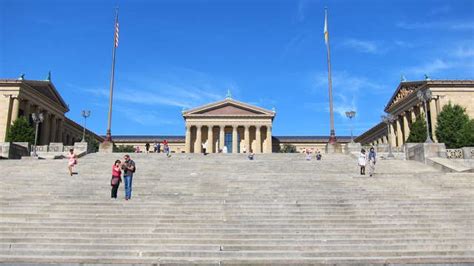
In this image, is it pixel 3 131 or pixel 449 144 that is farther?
pixel 3 131

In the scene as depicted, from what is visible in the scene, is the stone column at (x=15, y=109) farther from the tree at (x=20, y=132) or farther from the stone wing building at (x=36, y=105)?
the tree at (x=20, y=132)

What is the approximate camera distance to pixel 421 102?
5859 cm

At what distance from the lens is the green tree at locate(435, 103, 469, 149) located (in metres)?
47.2

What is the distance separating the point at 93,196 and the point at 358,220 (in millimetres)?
9313

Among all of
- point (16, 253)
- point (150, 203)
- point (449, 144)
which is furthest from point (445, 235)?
point (449, 144)

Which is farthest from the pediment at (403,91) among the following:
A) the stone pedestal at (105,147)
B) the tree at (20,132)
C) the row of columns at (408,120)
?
the tree at (20,132)

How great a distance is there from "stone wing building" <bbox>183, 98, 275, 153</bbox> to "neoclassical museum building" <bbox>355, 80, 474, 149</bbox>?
25.2m

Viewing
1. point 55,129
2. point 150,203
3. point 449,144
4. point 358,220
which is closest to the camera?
point 358,220

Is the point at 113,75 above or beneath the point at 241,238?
above

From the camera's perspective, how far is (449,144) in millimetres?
47875

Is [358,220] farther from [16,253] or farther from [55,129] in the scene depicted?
[55,129]

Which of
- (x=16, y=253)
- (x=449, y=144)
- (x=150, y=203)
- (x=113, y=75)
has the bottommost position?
(x=16, y=253)

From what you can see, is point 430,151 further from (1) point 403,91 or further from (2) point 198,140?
(2) point 198,140

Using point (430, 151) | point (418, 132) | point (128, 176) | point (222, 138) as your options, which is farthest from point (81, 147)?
point (222, 138)
